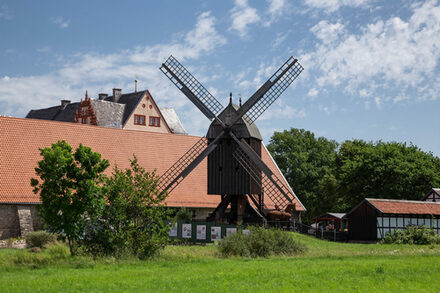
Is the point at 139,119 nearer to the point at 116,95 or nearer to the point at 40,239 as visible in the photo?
the point at 116,95

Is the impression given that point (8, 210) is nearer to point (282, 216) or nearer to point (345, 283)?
point (282, 216)

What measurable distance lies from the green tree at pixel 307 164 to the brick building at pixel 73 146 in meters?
18.6

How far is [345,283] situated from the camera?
15.0 m

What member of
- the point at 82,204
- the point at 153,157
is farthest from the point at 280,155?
the point at 82,204

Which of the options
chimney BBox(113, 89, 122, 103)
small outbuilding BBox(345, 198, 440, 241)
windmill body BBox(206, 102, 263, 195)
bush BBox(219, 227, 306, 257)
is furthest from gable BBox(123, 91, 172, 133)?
bush BBox(219, 227, 306, 257)

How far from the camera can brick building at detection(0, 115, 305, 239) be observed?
107ft

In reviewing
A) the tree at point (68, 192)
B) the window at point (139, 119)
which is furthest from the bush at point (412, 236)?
the window at point (139, 119)

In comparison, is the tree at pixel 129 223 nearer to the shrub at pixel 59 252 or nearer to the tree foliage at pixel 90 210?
the tree foliage at pixel 90 210

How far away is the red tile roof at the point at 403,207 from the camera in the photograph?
3875cm

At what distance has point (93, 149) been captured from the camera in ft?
127

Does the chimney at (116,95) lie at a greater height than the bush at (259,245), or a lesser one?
greater

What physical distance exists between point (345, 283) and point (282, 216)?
19579 mm

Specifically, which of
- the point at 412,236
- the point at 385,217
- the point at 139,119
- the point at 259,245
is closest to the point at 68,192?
the point at 259,245

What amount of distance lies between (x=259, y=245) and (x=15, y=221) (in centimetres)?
1617
